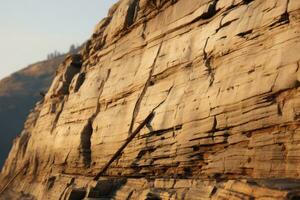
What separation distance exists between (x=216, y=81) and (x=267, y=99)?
9.45ft

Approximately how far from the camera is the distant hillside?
96.7m

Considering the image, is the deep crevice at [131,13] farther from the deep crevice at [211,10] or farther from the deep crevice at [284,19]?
the deep crevice at [284,19]

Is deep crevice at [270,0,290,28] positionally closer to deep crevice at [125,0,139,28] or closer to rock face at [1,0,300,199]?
rock face at [1,0,300,199]

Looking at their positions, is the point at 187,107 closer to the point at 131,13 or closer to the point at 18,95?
the point at 131,13

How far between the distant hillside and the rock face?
65.5 meters

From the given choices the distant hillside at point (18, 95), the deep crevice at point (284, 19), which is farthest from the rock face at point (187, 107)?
the distant hillside at point (18, 95)

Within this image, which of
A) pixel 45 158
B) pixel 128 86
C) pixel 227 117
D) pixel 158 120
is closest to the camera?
pixel 227 117

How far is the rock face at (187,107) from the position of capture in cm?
1323

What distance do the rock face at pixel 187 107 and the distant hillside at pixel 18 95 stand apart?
65.5m

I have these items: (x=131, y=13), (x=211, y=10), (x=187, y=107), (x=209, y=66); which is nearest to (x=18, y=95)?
(x=131, y=13)

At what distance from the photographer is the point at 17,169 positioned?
35.9 m

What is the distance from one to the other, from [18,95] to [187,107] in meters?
97.6

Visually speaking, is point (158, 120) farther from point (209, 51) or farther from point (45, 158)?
point (45, 158)

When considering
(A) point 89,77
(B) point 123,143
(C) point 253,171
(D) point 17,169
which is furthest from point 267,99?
(D) point 17,169
